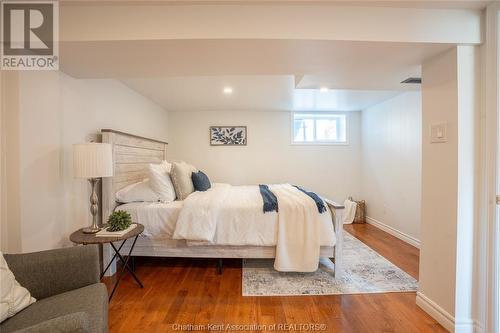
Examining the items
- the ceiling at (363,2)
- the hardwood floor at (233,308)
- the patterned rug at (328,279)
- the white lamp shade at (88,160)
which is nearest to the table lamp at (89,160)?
the white lamp shade at (88,160)

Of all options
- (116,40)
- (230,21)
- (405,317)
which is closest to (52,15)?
(116,40)

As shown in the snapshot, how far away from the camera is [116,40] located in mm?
1521

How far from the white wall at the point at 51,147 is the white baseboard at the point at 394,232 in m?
4.19

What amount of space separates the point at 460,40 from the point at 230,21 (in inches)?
62.8

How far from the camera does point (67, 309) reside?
1.15m

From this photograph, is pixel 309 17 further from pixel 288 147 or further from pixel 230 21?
pixel 288 147

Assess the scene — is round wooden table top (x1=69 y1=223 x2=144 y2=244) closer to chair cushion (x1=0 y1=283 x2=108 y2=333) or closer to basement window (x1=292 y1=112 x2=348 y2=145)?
chair cushion (x1=0 y1=283 x2=108 y2=333)

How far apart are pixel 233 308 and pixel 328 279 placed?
41.4 inches

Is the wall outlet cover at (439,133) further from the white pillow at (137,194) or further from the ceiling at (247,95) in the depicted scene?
the white pillow at (137,194)

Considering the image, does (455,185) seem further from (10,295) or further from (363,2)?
(10,295)

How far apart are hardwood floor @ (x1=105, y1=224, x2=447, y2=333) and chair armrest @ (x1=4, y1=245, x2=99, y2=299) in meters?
0.61

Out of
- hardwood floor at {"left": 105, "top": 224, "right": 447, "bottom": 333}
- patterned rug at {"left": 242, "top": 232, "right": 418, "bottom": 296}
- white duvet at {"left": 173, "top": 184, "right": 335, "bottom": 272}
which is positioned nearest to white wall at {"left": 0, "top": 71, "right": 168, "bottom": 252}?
hardwood floor at {"left": 105, "top": 224, "right": 447, "bottom": 333}

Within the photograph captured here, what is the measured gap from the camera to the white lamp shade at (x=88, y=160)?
5.95 ft

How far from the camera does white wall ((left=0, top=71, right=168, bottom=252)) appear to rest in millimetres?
1631
